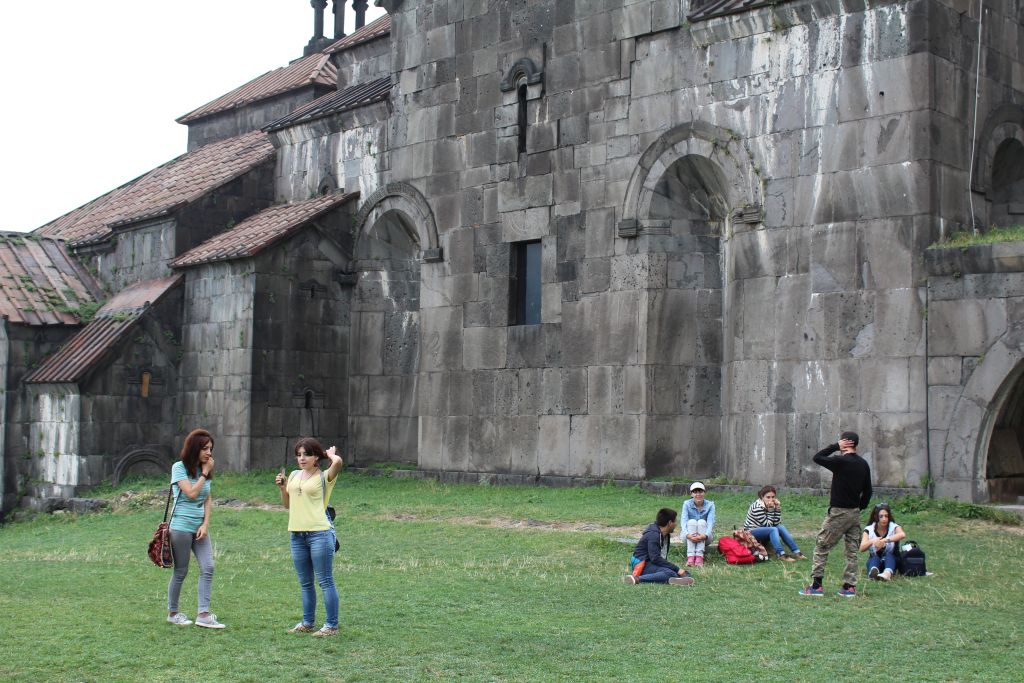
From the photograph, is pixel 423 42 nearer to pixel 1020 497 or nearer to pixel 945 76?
pixel 945 76

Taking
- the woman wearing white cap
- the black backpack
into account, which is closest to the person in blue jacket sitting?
the woman wearing white cap

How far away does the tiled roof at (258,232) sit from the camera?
85.4 feet

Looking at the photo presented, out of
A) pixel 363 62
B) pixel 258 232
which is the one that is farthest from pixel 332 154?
pixel 363 62

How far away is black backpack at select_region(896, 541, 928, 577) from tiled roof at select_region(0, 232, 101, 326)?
63.8 ft

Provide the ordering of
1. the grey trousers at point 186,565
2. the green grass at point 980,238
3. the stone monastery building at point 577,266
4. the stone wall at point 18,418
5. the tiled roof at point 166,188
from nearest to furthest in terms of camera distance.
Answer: the grey trousers at point 186,565 → the green grass at point 980,238 → the stone monastery building at point 577,266 → the stone wall at point 18,418 → the tiled roof at point 166,188

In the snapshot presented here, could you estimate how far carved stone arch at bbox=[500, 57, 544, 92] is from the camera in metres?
23.3

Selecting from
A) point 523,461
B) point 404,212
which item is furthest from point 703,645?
point 404,212

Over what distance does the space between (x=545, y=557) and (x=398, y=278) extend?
41.0 feet

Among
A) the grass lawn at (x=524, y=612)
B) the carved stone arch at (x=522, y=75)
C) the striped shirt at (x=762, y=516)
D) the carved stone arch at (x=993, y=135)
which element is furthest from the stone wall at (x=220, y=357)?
the carved stone arch at (x=993, y=135)

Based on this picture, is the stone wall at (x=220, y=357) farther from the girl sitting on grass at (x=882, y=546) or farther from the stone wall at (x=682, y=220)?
the girl sitting on grass at (x=882, y=546)

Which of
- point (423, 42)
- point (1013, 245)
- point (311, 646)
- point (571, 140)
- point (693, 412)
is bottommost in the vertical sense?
point (311, 646)

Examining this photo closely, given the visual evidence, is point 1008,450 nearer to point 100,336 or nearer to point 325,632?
point 325,632

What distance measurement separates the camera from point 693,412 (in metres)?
21.4

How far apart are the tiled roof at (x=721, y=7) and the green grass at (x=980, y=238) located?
4.33m
